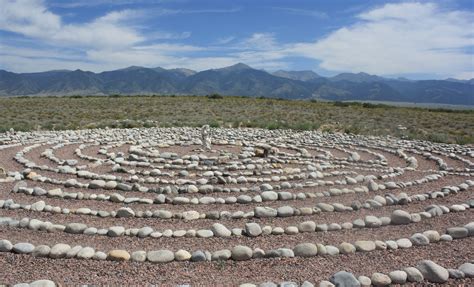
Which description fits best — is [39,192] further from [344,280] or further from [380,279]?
[380,279]

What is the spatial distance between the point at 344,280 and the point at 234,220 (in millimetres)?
2809

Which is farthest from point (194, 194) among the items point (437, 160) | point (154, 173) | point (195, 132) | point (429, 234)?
point (195, 132)

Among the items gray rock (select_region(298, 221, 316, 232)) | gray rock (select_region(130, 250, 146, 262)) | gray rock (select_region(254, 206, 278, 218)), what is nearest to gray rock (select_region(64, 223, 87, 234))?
gray rock (select_region(130, 250, 146, 262))

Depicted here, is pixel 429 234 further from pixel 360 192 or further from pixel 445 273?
pixel 360 192

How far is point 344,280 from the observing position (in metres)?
4.70

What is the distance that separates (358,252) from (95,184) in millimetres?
6047

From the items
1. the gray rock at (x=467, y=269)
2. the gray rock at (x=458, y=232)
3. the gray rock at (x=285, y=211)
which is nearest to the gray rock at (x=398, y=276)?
the gray rock at (x=467, y=269)

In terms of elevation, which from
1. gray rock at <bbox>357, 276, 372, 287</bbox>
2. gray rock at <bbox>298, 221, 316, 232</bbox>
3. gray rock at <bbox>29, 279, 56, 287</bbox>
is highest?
gray rock at <bbox>298, 221, 316, 232</bbox>

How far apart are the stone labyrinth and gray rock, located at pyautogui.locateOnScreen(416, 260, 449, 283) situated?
0.01 meters

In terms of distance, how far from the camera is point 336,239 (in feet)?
20.6

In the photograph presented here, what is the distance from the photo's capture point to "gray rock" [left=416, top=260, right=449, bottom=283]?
193 inches

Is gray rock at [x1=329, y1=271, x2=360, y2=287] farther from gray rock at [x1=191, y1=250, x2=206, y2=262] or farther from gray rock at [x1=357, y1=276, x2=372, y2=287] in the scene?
gray rock at [x1=191, y1=250, x2=206, y2=262]

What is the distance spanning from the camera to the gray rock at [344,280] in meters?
4.66

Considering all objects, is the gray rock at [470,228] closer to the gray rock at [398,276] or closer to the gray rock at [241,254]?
the gray rock at [398,276]
